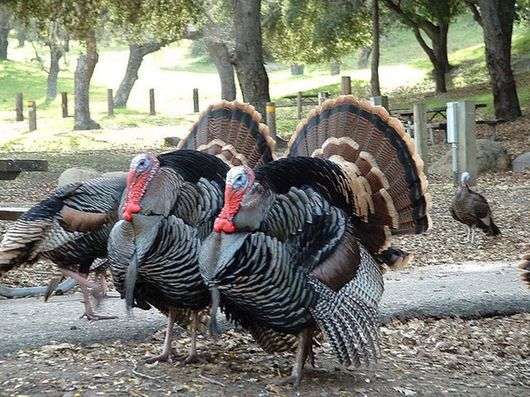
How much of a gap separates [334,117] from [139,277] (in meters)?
1.46

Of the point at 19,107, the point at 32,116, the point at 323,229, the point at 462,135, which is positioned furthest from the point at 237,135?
the point at 19,107

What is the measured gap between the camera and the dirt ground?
448 cm

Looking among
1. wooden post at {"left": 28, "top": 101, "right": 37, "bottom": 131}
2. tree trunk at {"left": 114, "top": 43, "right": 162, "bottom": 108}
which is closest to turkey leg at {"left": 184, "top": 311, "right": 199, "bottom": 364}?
wooden post at {"left": 28, "top": 101, "right": 37, "bottom": 131}

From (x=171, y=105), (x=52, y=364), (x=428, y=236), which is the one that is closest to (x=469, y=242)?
(x=428, y=236)

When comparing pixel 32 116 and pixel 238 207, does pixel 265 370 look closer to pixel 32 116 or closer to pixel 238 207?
pixel 238 207

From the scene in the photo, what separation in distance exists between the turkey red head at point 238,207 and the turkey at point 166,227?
238 mm

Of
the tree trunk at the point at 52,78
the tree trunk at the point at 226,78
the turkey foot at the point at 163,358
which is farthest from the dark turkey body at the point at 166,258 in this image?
the tree trunk at the point at 52,78

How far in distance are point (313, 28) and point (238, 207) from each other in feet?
98.4

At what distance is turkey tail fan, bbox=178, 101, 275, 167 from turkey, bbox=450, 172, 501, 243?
4503 millimetres

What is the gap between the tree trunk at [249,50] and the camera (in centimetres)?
1716

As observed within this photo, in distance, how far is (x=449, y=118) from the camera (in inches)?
504

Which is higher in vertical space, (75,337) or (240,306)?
(240,306)

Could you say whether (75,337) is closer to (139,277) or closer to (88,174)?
(139,277)

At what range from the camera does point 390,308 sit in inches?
243
